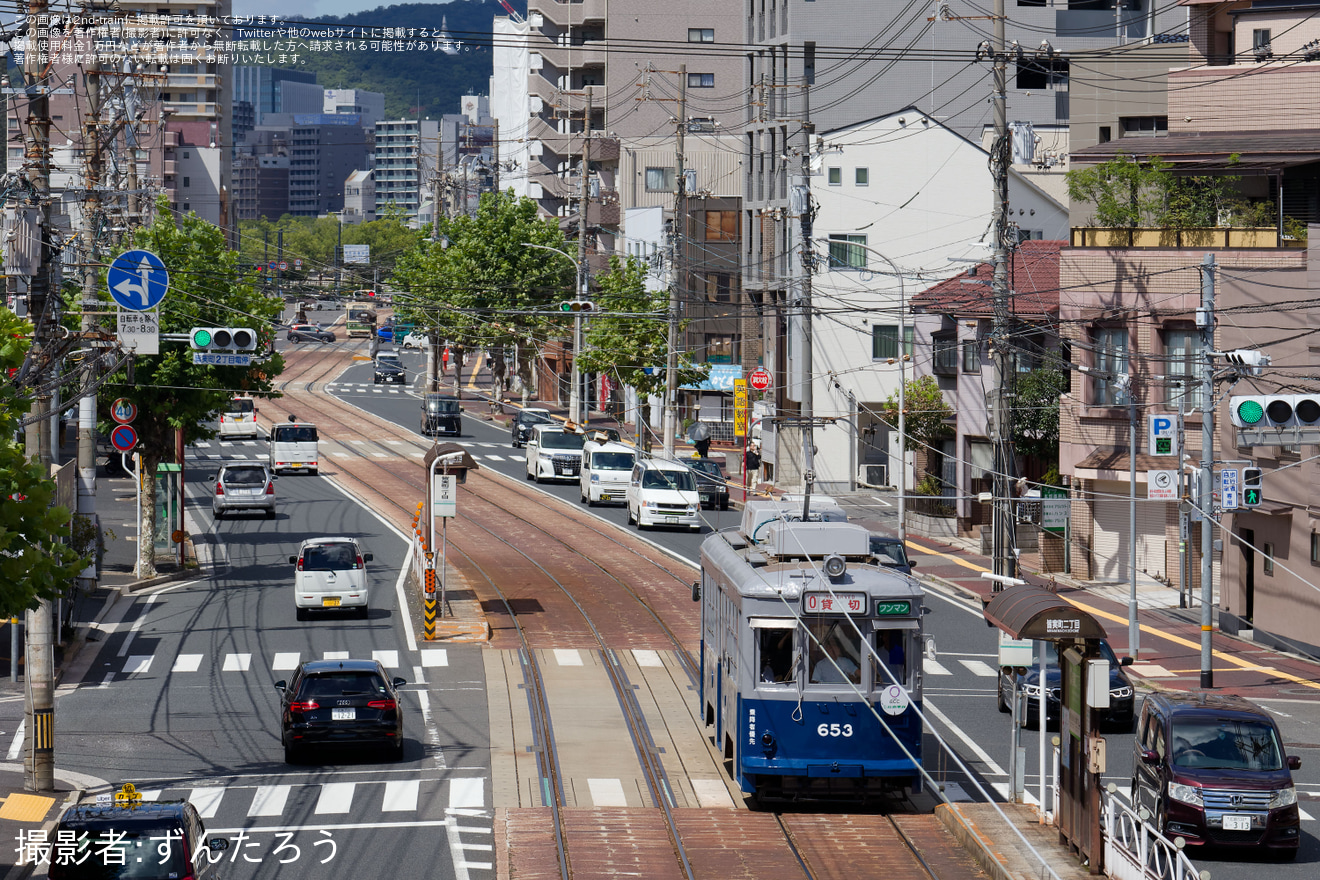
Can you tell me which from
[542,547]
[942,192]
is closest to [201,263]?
[542,547]

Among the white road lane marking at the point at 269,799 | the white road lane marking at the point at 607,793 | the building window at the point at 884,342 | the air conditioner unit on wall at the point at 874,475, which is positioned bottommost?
the white road lane marking at the point at 607,793

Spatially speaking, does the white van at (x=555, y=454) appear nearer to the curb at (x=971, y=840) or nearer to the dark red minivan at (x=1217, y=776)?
the curb at (x=971, y=840)

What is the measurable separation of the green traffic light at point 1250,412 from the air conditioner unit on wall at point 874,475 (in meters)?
39.7

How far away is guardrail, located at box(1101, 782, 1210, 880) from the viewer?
54.3 feet

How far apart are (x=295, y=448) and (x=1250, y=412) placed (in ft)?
155

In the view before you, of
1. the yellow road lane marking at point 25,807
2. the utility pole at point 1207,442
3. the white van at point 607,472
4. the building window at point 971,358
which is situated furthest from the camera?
the white van at point 607,472

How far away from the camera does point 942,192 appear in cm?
6831

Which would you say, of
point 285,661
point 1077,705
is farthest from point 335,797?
point 285,661

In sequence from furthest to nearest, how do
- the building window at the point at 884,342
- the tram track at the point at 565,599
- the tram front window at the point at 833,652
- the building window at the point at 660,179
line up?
the building window at the point at 660,179, the building window at the point at 884,342, the tram front window at the point at 833,652, the tram track at the point at 565,599

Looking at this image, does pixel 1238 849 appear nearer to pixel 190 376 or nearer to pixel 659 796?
pixel 659 796

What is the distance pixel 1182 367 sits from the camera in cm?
4488

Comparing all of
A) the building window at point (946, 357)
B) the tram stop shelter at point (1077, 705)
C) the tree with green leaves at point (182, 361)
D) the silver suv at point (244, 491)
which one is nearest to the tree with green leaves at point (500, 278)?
the silver suv at point (244, 491)

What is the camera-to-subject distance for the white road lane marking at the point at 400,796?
2267cm

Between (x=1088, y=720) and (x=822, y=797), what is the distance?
441 cm
